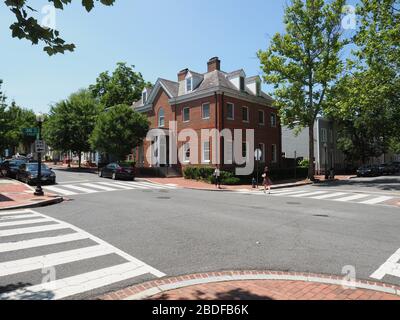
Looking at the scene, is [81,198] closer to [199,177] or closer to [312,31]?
[199,177]

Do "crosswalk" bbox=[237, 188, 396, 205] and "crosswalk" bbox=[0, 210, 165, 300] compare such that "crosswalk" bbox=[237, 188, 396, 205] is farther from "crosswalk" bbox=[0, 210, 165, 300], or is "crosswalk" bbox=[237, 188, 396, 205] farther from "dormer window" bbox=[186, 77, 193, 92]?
"dormer window" bbox=[186, 77, 193, 92]

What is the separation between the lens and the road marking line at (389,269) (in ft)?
18.7

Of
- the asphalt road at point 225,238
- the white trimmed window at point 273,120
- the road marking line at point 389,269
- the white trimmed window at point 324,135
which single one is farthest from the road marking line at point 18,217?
the white trimmed window at point 324,135

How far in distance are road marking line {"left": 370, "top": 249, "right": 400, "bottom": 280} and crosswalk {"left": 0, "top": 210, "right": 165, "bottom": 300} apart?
3725 millimetres

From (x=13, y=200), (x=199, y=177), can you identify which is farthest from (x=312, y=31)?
(x=13, y=200)

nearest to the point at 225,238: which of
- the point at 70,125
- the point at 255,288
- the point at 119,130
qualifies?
the point at 255,288

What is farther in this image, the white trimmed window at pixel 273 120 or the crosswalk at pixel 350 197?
the white trimmed window at pixel 273 120

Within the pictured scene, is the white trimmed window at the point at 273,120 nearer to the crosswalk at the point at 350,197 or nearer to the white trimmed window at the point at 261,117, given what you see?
the white trimmed window at the point at 261,117

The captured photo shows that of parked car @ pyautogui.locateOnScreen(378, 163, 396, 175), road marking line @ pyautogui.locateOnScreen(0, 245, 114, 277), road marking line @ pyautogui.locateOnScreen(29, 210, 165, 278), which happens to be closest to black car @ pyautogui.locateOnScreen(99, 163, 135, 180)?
road marking line @ pyautogui.locateOnScreen(29, 210, 165, 278)

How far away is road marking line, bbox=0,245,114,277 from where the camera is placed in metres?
5.90

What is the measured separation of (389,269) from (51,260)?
6326 mm

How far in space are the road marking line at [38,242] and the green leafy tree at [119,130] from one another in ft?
81.1

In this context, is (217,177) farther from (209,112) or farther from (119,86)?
(119,86)
